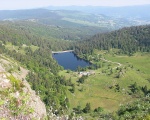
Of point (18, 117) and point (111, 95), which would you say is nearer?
point (18, 117)

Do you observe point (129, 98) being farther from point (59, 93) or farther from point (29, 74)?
point (29, 74)

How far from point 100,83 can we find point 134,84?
24.8 metres

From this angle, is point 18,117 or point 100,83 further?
point 100,83

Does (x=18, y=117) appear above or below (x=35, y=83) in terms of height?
above

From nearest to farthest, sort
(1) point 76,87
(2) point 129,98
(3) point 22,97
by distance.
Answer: (3) point 22,97 < (2) point 129,98 < (1) point 76,87

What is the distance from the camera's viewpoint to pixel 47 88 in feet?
523

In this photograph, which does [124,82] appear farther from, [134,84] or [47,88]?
[47,88]

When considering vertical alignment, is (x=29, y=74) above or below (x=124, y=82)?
above

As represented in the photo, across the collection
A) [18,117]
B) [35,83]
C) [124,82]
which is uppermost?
[18,117]

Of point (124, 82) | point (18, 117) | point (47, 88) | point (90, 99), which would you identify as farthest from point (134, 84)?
point (18, 117)

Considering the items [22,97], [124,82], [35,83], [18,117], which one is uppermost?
[22,97]

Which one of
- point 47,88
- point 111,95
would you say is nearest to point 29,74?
point 47,88

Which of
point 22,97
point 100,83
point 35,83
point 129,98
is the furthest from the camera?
point 100,83

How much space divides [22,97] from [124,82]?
186093mm
